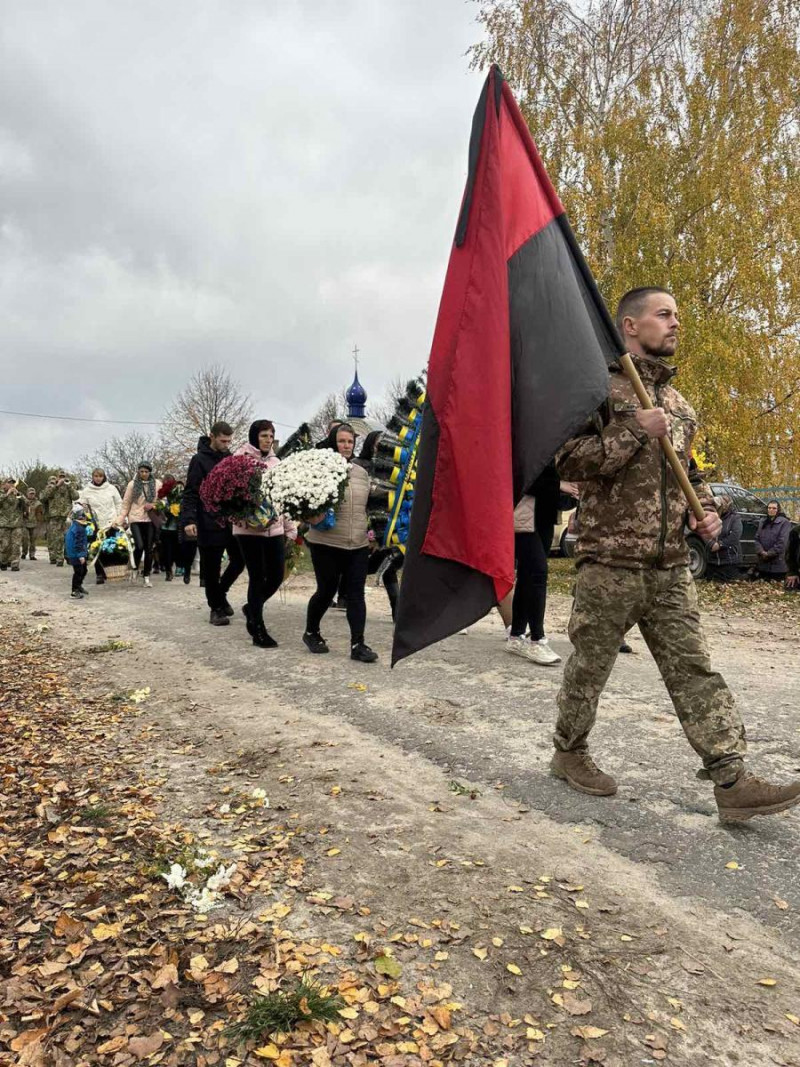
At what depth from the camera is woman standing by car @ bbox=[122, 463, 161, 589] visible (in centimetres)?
1453

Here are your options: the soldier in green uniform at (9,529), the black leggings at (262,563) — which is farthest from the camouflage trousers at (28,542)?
the black leggings at (262,563)

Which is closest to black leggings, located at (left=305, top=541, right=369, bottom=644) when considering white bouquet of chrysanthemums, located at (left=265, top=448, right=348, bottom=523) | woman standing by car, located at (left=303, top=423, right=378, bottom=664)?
woman standing by car, located at (left=303, top=423, right=378, bottom=664)

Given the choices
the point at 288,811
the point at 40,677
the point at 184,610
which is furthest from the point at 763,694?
the point at 184,610

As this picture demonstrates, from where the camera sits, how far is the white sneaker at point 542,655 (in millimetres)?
7031

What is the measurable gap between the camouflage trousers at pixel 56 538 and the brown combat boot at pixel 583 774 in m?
19.5

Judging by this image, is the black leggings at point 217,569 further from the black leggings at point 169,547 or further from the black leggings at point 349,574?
the black leggings at point 169,547

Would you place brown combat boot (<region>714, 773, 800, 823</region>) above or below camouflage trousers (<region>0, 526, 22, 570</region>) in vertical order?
below

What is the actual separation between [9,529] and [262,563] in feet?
42.8

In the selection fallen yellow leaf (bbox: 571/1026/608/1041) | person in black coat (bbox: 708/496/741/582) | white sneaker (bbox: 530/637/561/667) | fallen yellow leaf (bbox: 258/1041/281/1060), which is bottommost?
fallen yellow leaf (bbox: 258/1041/281/1060)

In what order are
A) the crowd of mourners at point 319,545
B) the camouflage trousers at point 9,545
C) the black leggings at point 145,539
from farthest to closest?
the camouflage trousers at point 9,545 → the black leggings at point 145,539 → the crowd of mourners at point 319,545

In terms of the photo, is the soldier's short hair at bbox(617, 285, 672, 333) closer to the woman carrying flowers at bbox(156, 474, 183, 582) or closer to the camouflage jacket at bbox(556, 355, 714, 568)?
the camouflage jacket at bbox(556, 355, 714, 568)

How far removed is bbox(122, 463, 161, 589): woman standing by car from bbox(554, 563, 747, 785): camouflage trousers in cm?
1192

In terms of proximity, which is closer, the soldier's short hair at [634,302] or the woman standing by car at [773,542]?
the soldier's short hair at [634,302]

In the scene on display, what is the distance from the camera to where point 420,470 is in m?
3.50
